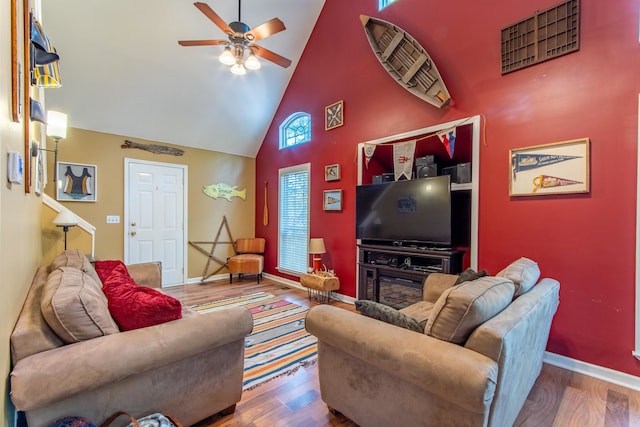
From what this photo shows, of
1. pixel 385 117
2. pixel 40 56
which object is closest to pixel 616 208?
pixel 385 117

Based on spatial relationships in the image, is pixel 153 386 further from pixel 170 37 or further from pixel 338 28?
pixel 338 28

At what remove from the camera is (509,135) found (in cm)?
285

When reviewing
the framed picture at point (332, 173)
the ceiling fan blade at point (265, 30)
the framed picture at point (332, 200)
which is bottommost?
the framed picture at point (332, 200)

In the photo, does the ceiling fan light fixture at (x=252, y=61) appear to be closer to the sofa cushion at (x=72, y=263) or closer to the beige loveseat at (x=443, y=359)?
the sofa cushion at (x=72, y=263)

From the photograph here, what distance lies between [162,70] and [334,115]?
2.67 m

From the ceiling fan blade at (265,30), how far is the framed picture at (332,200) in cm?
225

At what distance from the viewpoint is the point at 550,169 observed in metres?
2.60

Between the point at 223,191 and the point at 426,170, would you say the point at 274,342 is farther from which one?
the point at 223,191

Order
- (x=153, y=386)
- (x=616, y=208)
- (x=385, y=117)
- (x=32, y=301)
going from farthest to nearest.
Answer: (x=385, y=117) < (x=616, y=208) < (x=32, y=301) < (x=153, y=386)

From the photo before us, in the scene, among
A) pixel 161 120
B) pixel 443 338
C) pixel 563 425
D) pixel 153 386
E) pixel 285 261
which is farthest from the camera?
pixel 285 261

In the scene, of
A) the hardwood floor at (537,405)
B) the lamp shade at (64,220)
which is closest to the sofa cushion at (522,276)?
the hardwood floor at (537,405)

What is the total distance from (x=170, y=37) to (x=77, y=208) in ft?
9.47

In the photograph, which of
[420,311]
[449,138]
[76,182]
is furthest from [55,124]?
[449,138]

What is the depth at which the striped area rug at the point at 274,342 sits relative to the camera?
2436 mm
